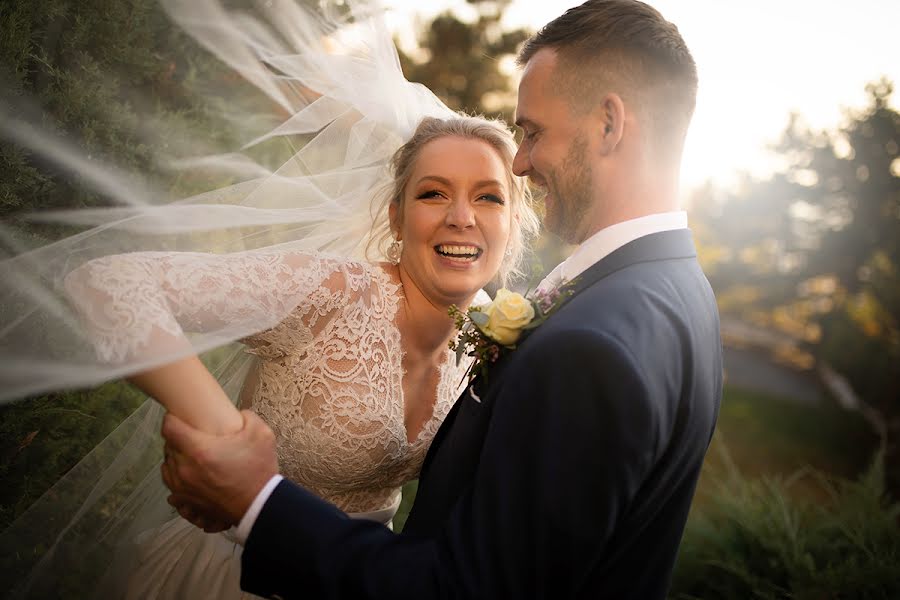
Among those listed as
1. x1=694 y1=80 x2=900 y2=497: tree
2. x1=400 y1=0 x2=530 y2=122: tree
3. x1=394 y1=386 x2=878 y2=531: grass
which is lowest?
x1=394 y1=386 x2=878 y2=531: grass

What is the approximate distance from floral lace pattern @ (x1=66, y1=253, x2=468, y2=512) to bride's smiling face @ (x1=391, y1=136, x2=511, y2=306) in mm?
185

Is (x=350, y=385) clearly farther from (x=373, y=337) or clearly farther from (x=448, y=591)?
(x=448, y=591)

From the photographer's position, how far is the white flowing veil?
2.07 meters

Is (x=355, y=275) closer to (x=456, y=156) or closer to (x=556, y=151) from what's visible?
(x=456, y=156)

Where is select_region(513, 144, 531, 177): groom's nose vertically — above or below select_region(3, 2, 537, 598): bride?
above

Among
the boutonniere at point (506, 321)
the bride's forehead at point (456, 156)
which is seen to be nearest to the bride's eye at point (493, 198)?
the bride's forehead at point (456, 156)

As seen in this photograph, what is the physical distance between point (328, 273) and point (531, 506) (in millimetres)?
1233

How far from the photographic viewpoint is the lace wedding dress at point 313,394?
2.21 m


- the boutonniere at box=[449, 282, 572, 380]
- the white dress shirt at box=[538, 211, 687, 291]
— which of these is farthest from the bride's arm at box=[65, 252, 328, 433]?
the white dress shirt at box=[538, 211, 687, 291]

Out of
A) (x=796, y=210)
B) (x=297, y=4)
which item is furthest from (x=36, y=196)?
(x=796, y=210)

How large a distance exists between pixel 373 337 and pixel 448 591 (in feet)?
3.95

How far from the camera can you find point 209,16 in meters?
2.65

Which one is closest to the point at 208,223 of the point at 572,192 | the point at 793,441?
the point at 572,192

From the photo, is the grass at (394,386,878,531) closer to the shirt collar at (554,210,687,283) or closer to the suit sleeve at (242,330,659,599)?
the shirt collar at (554,210,687,283)
